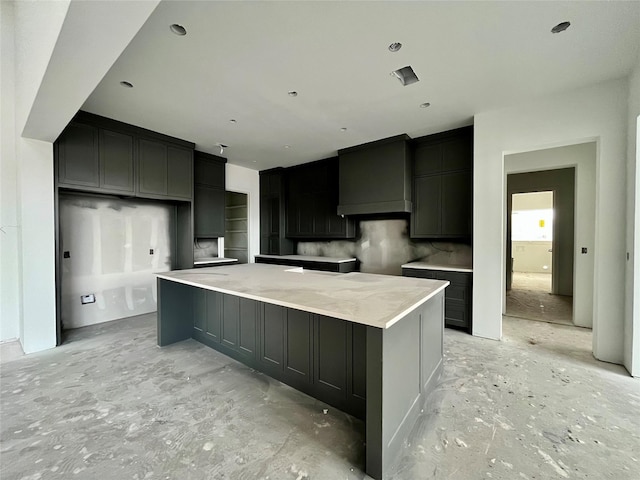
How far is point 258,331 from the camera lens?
→ 233cm

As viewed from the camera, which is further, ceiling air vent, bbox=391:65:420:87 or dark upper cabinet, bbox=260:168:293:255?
dark upper cabinet, bbox=260:168:293:255

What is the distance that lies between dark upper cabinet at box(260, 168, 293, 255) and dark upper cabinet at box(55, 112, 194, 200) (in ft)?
6.01

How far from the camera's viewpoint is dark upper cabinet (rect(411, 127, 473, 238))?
3.51 meters

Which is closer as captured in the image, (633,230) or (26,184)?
(633,230)

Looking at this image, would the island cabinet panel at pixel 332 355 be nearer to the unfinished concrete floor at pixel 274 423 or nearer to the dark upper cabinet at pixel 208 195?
the unfinished concrete floor at pixel 274 423

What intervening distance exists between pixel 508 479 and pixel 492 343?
1.95 metres

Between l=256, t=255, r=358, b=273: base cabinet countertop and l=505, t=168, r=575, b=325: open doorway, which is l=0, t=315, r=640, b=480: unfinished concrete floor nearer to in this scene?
l=505, t=168, r=575, b=325: open doorway

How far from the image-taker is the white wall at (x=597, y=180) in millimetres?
2461

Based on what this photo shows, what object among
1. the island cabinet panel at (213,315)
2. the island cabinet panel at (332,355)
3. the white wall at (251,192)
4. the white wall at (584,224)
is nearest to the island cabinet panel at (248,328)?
the island cabinet panel at (213,315)

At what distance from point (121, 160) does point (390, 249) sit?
13.5 feet

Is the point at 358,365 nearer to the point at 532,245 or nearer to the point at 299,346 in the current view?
the point at 299,346

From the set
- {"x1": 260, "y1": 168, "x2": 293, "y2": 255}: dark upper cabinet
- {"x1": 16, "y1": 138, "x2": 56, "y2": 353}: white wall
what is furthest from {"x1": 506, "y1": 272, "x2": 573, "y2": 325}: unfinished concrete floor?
{"x1": 16, "y1": 138, "x2": 56, "y2": 353}: white wall

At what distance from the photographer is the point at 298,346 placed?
6.73 ft

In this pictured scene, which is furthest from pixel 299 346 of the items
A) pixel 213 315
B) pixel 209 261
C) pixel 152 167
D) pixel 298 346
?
pixel 152 167
